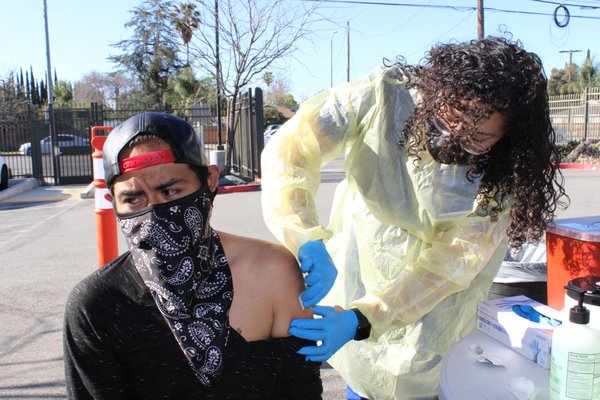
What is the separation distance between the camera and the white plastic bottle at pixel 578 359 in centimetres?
116

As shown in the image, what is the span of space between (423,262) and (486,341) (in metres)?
0.30

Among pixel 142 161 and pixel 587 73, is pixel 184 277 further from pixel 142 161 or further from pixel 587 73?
pixel 587 73

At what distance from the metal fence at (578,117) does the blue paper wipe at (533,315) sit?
16984 millimetres

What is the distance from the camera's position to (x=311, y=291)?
147 cm

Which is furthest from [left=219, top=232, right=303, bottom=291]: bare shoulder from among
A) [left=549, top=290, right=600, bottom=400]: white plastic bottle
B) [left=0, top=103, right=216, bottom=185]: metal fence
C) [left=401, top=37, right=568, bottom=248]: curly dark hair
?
[left=0, top=103, right=216, bottom=185]: metal fence

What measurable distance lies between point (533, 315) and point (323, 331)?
63 cm

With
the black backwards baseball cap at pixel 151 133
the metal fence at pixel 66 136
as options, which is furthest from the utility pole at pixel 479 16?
the black backwards baseball cap at pixel 151 133

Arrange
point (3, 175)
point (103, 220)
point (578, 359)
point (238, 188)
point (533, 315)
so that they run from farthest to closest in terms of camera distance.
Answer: point (3, 175) → point (238, 188) → point (103, 220) → point (533, 315) → point (578, 359)

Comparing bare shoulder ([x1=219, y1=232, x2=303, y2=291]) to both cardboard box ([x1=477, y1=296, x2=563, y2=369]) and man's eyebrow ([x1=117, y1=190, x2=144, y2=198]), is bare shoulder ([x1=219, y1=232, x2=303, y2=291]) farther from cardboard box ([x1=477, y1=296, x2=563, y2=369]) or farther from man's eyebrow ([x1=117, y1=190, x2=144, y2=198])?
cardboard box ([x1=477, y1=296, x2=563, y2=369])

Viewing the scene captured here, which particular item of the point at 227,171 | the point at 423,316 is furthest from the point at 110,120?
the point at 423,316

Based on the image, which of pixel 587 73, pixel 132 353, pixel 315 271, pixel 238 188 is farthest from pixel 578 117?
pixel 587 73

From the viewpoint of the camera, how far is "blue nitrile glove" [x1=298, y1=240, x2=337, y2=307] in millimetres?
1478

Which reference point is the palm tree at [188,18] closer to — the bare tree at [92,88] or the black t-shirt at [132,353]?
the black t-shirt at [132,353]

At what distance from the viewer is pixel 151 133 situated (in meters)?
1.40
